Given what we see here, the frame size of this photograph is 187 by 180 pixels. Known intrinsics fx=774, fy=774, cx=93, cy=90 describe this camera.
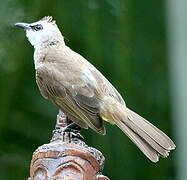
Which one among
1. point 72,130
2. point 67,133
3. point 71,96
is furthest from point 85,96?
point 67,133

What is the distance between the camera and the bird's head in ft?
14.8

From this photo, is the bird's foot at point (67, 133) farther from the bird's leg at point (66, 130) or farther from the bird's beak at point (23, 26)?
the bird's beak at point (23, 26)

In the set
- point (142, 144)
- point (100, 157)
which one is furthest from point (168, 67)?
point (100, 157)

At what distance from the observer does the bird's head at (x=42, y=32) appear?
177 inches

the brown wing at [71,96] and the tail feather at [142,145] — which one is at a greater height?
the brown wing at [71,96]

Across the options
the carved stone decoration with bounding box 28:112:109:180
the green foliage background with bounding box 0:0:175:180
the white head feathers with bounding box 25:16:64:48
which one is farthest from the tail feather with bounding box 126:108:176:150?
the green foliage background with bounding box 0:0:175:180

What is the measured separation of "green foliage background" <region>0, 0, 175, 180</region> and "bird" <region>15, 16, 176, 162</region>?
3.13 feet

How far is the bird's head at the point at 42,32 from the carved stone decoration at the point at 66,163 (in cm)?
165

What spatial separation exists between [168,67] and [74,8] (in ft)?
2.52

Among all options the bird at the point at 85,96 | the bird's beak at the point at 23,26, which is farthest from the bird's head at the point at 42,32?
the bird at the point at 85,96

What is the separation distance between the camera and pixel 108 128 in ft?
17.1

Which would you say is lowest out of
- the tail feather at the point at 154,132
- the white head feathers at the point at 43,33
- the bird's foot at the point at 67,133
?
the bird's foot at the point at 67,133

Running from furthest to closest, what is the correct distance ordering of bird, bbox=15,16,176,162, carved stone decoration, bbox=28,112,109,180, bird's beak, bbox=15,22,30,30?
bird's beak, bbox=15,22,30,30
bird, bbox=15,16,176,162
carved stone decoration, bbox=28,112,109,180

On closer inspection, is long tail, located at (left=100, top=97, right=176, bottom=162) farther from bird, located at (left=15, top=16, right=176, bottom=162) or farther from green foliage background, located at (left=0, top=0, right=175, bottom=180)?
green foliage background, located at (left=0, top=0, right=175, bottom=180)
